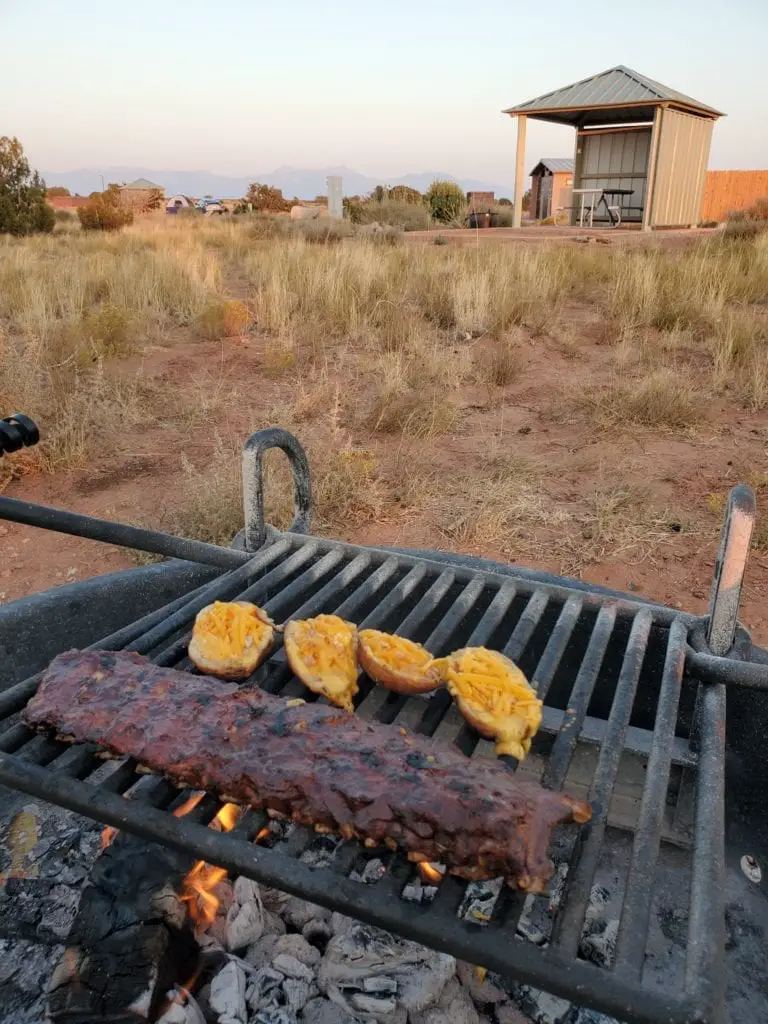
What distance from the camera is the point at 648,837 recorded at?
1.17 m

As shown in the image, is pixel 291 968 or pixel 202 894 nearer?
pixel 291 968

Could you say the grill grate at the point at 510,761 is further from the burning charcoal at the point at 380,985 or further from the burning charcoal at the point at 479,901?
the burning charcoal at the point at 380,985

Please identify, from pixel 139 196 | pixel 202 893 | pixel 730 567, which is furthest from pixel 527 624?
pixel 139 196

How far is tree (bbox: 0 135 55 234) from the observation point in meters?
18.2

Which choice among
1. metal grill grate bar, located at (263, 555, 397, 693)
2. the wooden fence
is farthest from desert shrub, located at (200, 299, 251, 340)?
the wooden fence

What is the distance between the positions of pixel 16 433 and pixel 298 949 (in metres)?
1.26

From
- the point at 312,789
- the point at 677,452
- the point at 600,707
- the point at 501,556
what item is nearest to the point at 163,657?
the point at 312,789

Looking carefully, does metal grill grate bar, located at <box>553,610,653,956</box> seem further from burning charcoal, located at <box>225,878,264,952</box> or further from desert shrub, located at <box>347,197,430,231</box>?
desert shrub, located at <box>347,197,430,231</box>

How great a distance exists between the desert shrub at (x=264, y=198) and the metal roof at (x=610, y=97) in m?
12.8

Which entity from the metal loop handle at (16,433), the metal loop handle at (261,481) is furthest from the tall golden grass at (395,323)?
the metal loop handle at (16,433)

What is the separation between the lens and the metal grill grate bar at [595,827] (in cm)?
104

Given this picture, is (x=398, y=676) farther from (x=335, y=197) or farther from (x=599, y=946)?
(x=335, y=197)

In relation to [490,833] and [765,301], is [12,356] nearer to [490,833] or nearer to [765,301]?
[490,833]

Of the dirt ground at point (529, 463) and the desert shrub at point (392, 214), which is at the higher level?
the desert shrub at point (392, 214)
